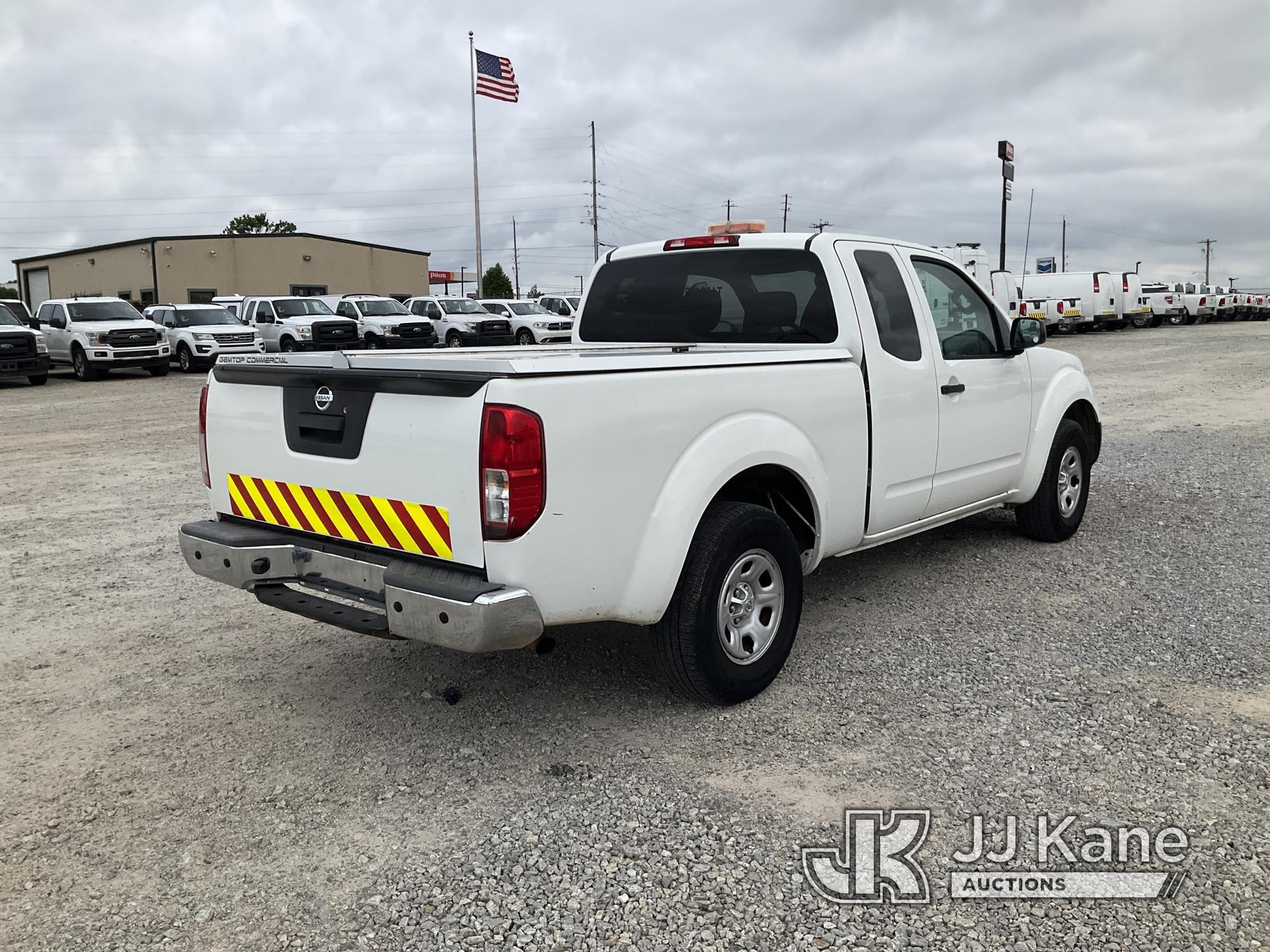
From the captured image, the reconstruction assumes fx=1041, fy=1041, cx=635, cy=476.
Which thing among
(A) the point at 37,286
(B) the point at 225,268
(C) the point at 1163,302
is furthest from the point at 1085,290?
(A) the point at 37,286

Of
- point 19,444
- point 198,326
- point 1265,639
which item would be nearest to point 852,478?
point 1265,639

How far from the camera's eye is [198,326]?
2602 centimetres

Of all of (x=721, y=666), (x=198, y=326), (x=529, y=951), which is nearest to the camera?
(x=529, y=951)

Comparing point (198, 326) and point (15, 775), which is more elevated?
point (198, 326)

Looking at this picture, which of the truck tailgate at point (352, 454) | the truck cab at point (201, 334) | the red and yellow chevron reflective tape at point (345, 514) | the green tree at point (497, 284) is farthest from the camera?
the green tree at point (497, 284)

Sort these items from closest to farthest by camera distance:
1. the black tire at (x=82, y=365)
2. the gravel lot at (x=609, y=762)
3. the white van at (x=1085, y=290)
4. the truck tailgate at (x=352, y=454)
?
the gravel lot at (x=609, y=762) → the truck tailgate at (x=352, y=454) → the black tire at (x=82, y=365) → the white van at (x=1085, y=290)

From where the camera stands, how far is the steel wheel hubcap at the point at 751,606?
3986 millimetres

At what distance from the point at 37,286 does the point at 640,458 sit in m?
75.4

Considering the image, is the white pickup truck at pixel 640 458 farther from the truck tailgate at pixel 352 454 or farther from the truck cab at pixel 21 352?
the truck cab at pixel 21 352

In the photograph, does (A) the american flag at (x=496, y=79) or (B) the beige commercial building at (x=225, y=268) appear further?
(B) the beige commercial building at (x=225, y=268)

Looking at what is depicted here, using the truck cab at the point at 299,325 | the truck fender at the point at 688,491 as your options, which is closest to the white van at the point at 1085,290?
the truck cab at the point at 299,325

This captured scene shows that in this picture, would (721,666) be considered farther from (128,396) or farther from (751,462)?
(128,396)

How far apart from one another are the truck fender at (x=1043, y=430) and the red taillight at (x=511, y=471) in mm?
3916

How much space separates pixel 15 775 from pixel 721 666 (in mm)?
2557
